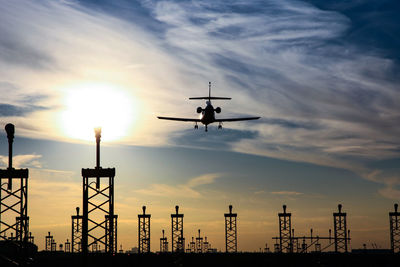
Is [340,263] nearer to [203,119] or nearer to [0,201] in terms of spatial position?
[203,119]

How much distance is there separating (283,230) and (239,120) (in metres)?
31.5

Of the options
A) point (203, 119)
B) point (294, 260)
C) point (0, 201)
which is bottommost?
point (294, 260)

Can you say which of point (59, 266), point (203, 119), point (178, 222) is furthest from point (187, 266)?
point (178, 222)

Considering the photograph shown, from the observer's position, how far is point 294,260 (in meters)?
79.5

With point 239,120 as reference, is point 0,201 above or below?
below

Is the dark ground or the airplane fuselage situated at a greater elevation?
the airplane fuselage

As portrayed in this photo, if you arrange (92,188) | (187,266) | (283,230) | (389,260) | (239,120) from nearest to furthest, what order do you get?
(92,188) → (187,266) → (389,260) → (239,120) → (283,230)

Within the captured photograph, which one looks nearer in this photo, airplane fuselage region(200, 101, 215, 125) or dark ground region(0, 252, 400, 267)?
dark ground region(0, 252, 400, 267)

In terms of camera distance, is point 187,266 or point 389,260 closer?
point 187,266

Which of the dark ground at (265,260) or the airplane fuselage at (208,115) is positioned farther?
the airplane fuselage at (208,115)

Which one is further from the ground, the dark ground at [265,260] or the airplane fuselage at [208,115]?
the airplane fuselage at [208,115]

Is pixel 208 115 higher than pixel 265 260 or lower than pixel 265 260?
higher

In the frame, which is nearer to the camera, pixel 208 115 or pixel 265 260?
pixel 208 115

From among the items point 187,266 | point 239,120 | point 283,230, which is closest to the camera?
point 187,266
